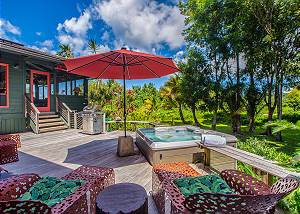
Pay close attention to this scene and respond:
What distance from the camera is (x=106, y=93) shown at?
14102mm

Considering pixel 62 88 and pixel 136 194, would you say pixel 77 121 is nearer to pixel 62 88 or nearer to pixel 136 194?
pixel 62 88

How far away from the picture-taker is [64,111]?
399 inches

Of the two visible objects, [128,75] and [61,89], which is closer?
[128,75]

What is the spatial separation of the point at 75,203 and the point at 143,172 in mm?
2262

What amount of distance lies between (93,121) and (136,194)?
6.48 metres

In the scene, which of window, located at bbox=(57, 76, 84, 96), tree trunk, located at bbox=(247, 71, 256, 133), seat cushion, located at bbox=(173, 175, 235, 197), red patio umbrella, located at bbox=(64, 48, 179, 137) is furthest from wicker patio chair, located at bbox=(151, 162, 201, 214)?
tree trunk, located at bbox=(247, 71, 256, 133)

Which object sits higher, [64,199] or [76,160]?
A: [64,199]

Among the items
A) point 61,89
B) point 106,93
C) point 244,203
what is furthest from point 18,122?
point 244,203

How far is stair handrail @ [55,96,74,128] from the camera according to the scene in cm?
980

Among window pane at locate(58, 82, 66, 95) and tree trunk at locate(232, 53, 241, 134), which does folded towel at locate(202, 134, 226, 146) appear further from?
window pane at locate(58, 82, 66, 95)

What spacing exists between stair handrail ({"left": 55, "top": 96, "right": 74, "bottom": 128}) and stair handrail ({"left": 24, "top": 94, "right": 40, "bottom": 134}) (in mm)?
1602

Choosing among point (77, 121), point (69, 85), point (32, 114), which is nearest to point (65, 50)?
point (69, 85)

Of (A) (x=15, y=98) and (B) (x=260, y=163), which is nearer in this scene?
(B) (x=260, y=163)

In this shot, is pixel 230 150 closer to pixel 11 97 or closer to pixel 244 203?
pixel 244 203
